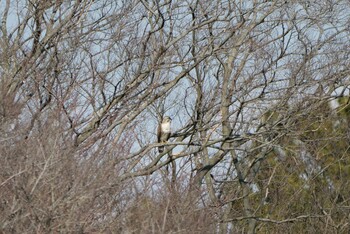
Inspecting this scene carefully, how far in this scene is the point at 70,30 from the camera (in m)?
18.4

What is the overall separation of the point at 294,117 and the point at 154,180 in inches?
217

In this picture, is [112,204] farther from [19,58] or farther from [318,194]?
[318,194]

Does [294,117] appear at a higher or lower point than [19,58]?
lower

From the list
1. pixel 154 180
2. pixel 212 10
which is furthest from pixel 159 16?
pixel 154 180

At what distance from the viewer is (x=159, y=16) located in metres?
17.2

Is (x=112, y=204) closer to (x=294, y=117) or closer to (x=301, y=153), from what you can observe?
(x=294, y=117)

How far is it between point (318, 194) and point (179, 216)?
13721mm

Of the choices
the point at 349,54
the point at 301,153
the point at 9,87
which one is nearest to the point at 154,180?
the point at 9,87

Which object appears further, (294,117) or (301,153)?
(301,153)

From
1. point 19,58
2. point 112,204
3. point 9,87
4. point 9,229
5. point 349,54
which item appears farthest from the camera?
point 349,54

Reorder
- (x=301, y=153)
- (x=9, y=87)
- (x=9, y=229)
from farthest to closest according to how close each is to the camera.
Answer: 1. (x=301, y=153)
2. (x=9, y=87)
3. (x=9, y=229)

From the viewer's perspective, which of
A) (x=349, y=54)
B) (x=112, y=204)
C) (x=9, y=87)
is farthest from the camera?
(x=349, y=54)

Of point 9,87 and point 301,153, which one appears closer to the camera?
point 9,87

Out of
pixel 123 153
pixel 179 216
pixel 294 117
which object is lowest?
pixel 179 216
